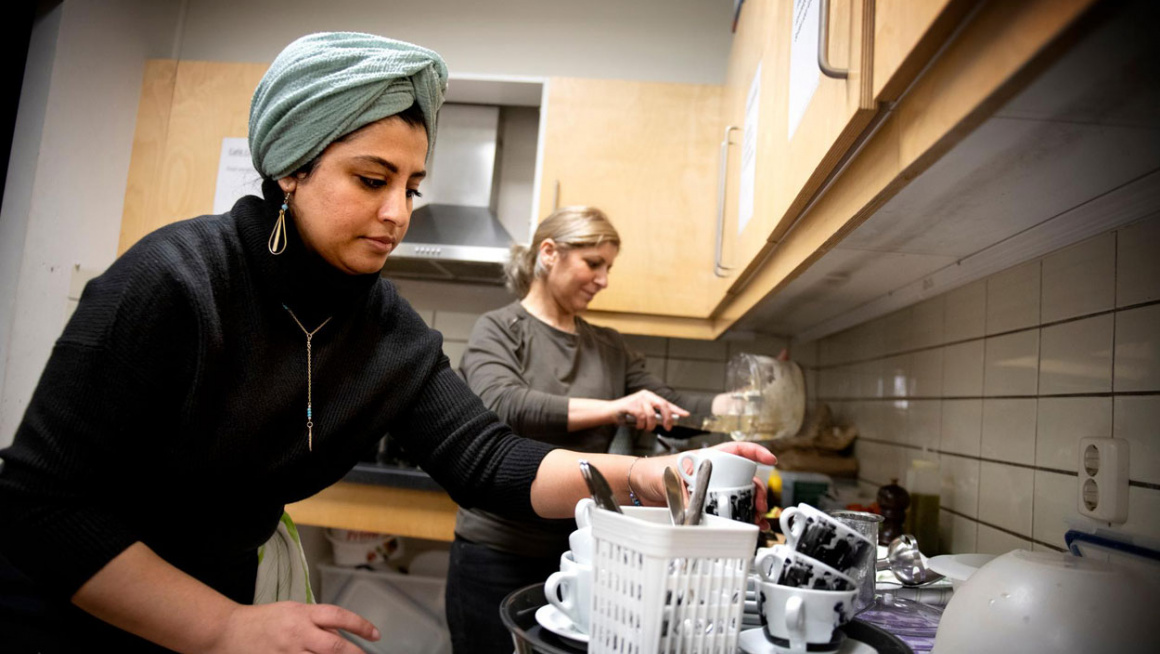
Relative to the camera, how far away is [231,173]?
84.0 inches

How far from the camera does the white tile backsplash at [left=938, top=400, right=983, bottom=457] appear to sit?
1.20m

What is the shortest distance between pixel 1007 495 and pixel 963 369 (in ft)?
0.86

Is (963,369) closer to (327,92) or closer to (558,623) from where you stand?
(558,623)

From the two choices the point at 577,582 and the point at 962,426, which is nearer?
the point at 577,582

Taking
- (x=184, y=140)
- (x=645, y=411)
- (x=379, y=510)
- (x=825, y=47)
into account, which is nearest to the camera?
(x=825, y=47)

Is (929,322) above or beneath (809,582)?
above

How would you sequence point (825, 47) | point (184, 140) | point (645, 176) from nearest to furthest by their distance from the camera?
point (825, 47), point (645, 176), point (184, 140)

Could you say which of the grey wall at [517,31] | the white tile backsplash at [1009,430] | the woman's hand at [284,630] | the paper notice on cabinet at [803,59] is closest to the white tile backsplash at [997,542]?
the white tile backsplash at [1009,430]

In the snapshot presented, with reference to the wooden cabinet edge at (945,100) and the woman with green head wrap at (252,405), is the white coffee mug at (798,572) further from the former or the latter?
the wooden cabinet edge at (945,100)

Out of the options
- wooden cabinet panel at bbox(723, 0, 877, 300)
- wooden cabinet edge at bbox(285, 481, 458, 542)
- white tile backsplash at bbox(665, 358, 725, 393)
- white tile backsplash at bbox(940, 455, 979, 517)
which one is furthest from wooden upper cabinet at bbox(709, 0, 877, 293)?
wooden cabinet edge at bbox(285, 481, 458, 542)

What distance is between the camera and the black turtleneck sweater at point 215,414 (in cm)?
60

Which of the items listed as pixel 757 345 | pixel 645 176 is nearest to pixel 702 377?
pixel 757 345

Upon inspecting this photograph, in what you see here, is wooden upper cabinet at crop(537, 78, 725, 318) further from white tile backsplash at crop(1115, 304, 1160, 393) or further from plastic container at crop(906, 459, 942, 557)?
white tile backsplash at crop(1115, 304, 1160, 393)

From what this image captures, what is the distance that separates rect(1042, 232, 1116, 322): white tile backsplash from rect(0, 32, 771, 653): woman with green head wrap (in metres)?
0.49
